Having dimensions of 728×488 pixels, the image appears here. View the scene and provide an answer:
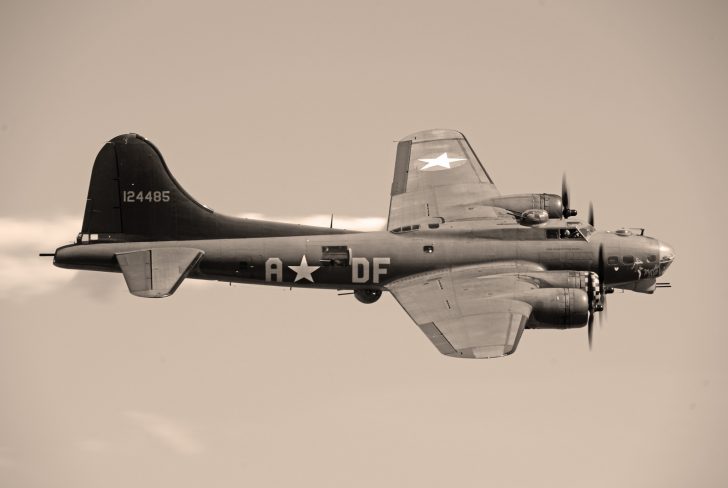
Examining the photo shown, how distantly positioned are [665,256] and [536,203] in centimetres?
552

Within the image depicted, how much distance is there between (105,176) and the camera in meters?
59.8

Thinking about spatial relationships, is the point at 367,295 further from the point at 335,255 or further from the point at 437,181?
the point at 437,181

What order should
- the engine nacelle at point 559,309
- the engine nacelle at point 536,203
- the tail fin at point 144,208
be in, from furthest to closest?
the engine nacelle at point 536,203
the tail fin at point 144,208
the engine nacelle at point 559,309

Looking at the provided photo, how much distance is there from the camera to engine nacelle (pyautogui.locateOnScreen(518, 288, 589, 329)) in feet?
181

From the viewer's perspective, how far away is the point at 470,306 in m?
56.4

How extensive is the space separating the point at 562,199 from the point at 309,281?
10.8 metres

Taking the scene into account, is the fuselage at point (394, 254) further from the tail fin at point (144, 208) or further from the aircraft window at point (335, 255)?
the tail fin at point (144, 208)

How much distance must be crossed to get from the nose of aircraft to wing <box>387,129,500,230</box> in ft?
21.9

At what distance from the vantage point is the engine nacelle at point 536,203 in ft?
202

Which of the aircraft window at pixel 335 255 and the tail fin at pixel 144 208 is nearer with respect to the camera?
the tail fin at pixel 144 208

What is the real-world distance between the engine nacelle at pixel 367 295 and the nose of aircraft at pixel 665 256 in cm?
1122

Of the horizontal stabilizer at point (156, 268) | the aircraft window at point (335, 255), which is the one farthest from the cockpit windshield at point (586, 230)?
the horizontal stabilizer at point (156, 268)

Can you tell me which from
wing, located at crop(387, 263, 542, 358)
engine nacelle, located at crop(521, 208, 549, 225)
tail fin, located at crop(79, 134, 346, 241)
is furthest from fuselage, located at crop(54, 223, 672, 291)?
wing, located at crop(387, 263, 542, 358)

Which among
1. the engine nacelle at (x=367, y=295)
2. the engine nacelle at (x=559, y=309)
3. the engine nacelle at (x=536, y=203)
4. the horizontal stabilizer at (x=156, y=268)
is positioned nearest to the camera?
the engine nacelle at (x=559, y=309)
